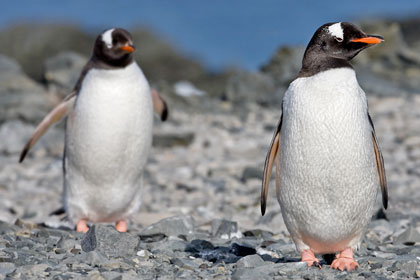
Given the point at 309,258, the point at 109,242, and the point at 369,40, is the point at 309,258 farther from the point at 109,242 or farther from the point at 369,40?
the point at 369,40

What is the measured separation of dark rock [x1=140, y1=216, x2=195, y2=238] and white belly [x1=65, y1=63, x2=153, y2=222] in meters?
0.98

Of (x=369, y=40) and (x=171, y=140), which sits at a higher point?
(x=369, y=40)

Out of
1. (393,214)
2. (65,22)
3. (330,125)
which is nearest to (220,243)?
(330,125)

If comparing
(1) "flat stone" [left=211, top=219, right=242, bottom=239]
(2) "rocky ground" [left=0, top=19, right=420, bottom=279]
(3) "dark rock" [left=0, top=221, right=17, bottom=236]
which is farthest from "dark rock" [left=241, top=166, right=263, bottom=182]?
(3) "dark rock" [left=0, top=221, right=17, bottom=236]

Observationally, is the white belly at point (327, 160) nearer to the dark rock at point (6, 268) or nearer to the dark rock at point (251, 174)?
the dark rock at point (6, 268)

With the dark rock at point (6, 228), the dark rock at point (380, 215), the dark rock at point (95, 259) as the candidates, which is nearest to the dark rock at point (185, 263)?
the dark rock at point (95, 259)

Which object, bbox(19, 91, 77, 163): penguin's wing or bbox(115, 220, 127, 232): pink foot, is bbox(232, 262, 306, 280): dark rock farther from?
bbox(19, 91, 77, 163): penguin's wing

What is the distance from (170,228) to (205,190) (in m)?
3.20

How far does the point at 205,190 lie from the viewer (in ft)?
28.5

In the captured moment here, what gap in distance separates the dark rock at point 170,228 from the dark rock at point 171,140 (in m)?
6.06

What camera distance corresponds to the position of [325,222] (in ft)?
14.1

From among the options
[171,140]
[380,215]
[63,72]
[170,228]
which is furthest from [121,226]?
[63,72]

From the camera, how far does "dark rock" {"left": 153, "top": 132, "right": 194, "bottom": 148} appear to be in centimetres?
1162

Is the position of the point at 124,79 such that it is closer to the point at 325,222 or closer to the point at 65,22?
the point at 325,222
